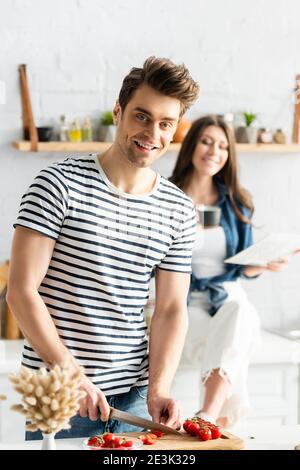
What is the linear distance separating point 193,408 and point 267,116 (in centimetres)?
86

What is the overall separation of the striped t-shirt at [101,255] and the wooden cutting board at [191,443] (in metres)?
0.18

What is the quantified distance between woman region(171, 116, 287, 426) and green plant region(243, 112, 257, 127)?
0.53ft

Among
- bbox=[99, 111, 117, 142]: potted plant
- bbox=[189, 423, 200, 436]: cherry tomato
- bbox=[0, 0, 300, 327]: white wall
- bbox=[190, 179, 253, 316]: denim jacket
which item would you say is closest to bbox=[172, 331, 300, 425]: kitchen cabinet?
bbox=[190, 179, 253, 316]: denim jacket

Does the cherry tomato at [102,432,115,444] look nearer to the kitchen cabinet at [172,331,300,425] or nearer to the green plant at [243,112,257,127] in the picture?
the kitchen cabinet at [172,331,300,425]

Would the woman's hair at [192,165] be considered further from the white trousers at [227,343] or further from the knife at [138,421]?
the knife at [138,421]

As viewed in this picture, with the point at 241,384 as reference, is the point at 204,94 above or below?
above

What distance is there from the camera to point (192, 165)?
7.54 feet

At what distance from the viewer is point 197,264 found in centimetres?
229

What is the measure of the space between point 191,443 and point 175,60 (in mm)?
1480

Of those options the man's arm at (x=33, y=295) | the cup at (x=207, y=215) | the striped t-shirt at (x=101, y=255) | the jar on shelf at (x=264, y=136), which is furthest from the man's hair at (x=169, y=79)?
the jar on shelf at (x=264, y=136)

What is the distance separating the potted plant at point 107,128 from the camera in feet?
7.60
